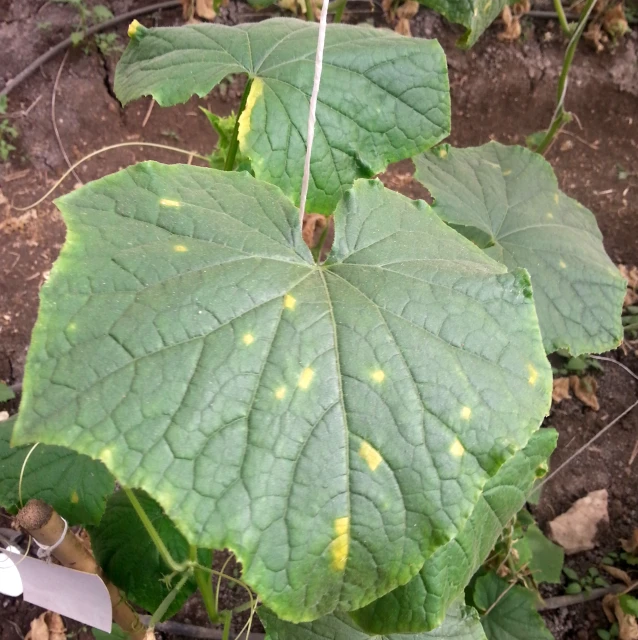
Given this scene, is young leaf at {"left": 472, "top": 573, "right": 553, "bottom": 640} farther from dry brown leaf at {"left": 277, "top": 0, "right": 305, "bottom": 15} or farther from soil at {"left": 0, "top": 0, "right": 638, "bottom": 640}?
dry brown leaf at {"left": 277, "top": 0, "right": 305, "bottom": 15}

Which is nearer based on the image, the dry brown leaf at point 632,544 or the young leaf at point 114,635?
the young leaf at point 114,635

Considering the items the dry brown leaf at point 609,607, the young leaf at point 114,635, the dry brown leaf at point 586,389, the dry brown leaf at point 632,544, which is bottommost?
the dry brown leaf at point 609,607

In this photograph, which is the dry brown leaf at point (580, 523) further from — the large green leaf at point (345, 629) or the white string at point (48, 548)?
the white string at point (48, 548)

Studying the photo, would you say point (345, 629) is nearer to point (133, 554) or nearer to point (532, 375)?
point (133, 554)

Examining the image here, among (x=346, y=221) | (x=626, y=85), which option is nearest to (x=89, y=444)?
(x=346, y=221)

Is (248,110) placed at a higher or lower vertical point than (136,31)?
lower

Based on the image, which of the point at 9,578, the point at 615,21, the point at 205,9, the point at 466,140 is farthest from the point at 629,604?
the point at 205,9

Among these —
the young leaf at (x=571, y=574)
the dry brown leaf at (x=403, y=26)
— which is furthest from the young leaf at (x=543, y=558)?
the dry brown leaf at (x=403, y=26)
